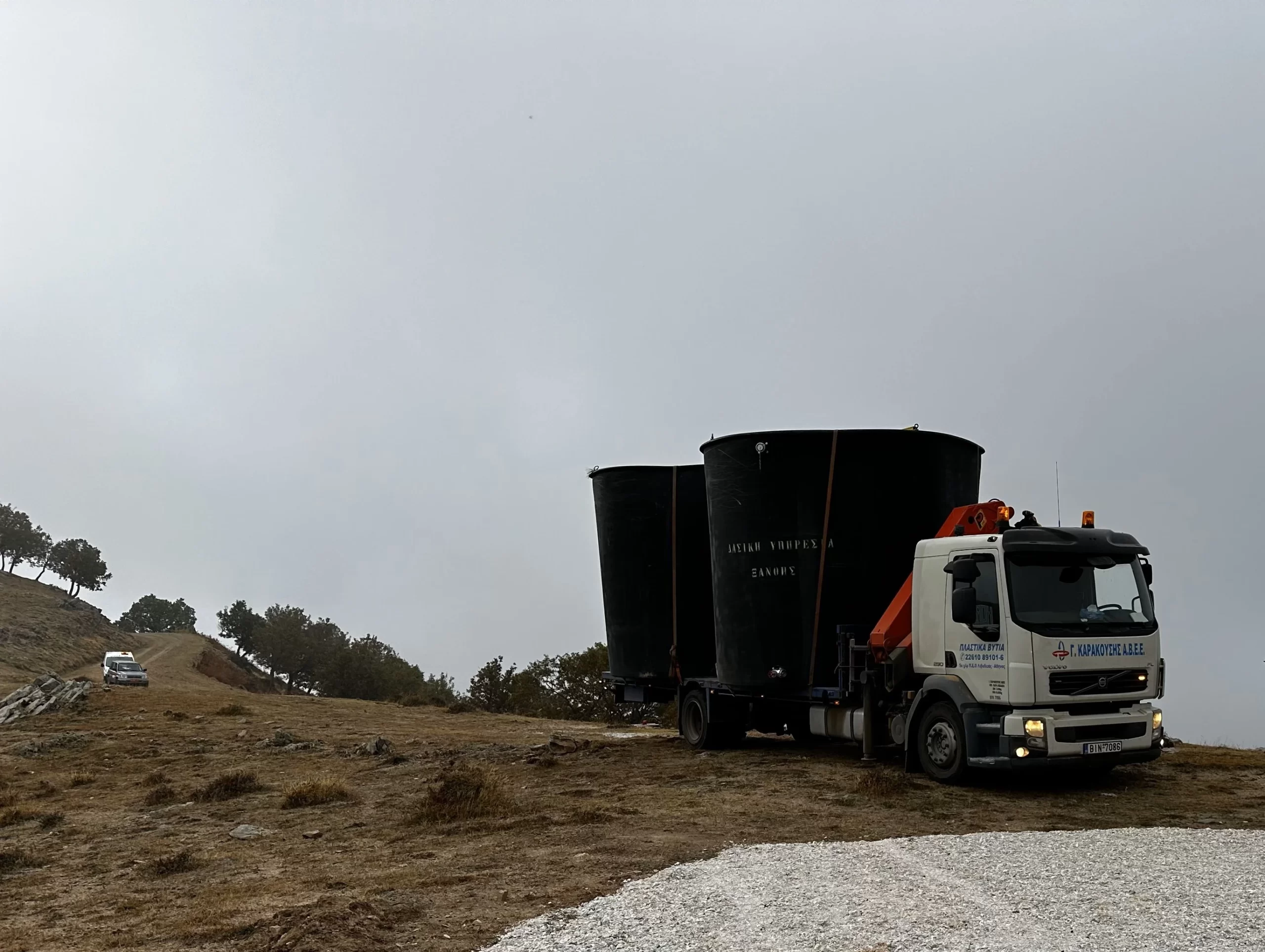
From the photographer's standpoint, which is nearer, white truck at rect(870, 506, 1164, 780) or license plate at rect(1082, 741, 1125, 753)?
white truck at rect(870, 506, 1164, 780)

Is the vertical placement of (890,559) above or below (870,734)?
above

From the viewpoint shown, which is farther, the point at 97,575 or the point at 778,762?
the point at 97,575

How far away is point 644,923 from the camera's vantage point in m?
6.71

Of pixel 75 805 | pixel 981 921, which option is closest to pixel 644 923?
pixel 981 921

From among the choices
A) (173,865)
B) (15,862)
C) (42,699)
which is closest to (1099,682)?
(173,865)

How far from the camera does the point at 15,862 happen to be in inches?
423

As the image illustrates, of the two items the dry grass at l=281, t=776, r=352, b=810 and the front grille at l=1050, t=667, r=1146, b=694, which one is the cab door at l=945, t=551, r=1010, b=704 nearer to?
the front grille at l=1050, t=667, r=1146, b=694

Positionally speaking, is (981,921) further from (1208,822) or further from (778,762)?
(778,762)

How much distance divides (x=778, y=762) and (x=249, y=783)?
7929mm

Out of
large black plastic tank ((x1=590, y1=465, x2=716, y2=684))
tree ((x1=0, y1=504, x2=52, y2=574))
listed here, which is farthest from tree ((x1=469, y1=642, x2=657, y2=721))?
tree ((x1=0, y1=504, x2=52, y2=574))

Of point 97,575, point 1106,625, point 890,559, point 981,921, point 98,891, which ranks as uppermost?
point 97,575

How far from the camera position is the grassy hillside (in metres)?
60.1

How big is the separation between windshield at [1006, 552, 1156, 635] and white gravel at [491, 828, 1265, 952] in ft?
11.0

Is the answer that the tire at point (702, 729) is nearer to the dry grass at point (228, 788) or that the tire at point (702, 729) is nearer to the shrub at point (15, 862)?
the dry grass at point (228, 788)
